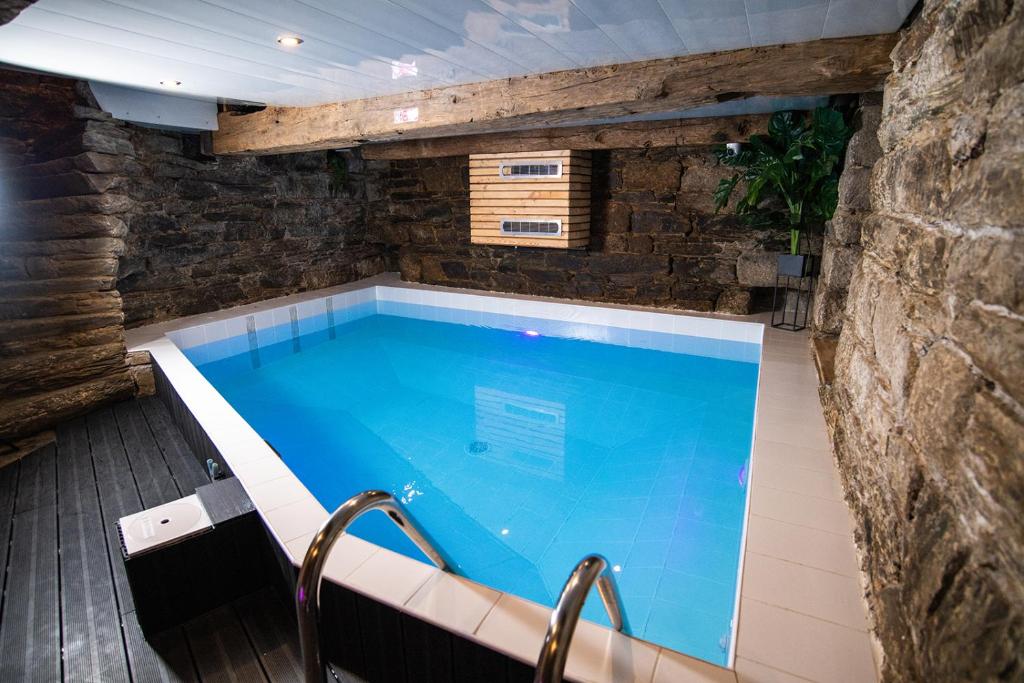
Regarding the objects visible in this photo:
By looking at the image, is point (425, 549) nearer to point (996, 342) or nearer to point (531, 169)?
point (996, 342)

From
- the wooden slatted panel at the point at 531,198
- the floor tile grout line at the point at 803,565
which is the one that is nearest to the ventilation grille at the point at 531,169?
the wooden slatted panel at the point at 531,198

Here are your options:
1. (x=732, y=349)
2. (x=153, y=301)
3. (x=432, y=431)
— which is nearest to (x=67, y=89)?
(x=153, y=301)

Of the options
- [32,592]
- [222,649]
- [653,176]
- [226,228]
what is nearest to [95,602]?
[32,592]

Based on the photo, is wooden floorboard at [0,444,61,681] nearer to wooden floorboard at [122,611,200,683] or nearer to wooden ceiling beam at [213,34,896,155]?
wooden floorboard at [122,611,200,683]

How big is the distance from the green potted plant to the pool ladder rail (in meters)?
3.75

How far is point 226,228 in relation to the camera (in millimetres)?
5785

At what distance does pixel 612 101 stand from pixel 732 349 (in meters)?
2.92

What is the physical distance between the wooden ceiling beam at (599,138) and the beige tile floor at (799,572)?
307cm

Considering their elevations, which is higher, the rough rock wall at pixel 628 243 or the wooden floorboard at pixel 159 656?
the rough rock wall at pixel 628 243

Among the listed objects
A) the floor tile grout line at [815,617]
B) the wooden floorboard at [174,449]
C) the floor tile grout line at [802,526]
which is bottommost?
the wooden floorboard at [174,449]

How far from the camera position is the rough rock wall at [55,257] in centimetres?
322

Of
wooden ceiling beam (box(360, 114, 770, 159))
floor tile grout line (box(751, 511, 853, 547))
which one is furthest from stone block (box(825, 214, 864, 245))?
floor tile grout line (box(751, 511, 853, 547))

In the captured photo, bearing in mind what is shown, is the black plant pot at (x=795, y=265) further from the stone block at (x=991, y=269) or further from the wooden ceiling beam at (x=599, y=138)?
the stone block at (x=991, y=269)

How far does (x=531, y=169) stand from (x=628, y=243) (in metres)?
1.39
